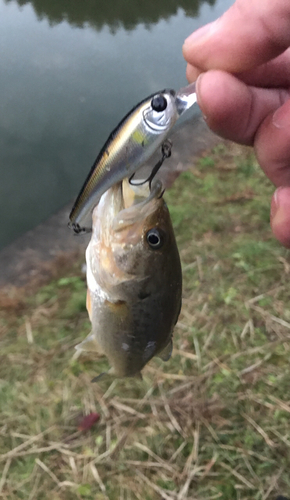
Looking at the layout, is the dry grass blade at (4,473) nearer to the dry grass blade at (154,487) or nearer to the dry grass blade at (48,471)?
the dry grass blade at (48,471)

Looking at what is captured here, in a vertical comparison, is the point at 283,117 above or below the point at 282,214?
above

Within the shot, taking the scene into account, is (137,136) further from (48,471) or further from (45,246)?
(45,246)

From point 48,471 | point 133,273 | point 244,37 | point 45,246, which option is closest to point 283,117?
point 244,37

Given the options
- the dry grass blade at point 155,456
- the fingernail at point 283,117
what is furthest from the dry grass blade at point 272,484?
the fingernail at point 283,117

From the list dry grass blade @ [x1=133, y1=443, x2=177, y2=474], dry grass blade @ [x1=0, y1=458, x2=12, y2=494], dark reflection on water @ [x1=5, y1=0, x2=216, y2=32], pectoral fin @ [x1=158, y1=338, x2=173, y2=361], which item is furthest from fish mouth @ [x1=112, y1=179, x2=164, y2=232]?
dark reflection on water @ [x1=5, y1=0, x2=216, y2=32]

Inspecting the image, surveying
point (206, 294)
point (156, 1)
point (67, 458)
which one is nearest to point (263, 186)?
→ point (206, 294)
